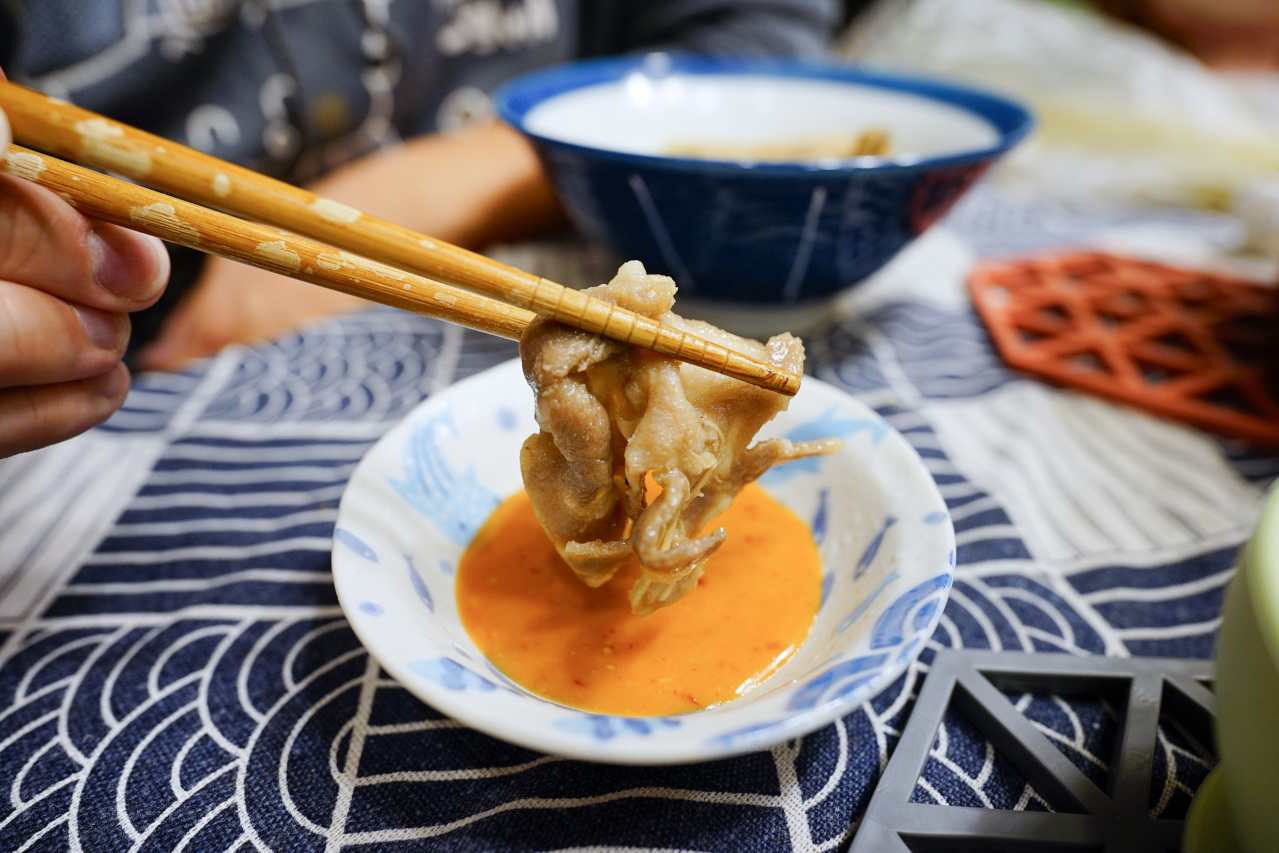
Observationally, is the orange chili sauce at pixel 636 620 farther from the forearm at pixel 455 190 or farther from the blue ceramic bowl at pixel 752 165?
the forearm at pixel 455 190

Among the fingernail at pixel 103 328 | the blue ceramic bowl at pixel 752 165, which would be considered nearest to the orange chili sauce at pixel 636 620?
the fingernail at pixel 103 328

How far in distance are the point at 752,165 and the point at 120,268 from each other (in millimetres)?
1056

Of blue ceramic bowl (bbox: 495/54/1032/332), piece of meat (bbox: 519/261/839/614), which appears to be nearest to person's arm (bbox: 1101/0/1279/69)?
blue ceramic bowl (bbox: 495/54/1032/332)

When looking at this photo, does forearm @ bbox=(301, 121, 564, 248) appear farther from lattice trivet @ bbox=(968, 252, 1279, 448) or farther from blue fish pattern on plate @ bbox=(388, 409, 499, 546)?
lattice trivet @ bbox=(968, 252, 1279, 448)

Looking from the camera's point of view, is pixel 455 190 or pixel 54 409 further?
pixel 455 190

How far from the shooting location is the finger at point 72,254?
2.60 ft

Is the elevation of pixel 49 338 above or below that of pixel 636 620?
above

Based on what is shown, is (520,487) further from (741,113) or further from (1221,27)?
A: (1221,27)

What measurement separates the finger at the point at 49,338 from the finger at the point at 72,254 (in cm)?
2

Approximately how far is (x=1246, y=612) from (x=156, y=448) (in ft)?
5.68

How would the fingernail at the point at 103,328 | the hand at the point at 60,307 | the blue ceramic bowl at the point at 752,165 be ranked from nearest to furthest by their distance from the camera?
the hand at the point at 60,307 < the fingernail at the point at 103,328 < the blue ceramic bowl at the point at 752,165

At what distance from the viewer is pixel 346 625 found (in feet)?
3.51

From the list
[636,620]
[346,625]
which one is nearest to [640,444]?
[636,620]

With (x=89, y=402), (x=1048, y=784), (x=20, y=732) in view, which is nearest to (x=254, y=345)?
(x=89, y=402)
